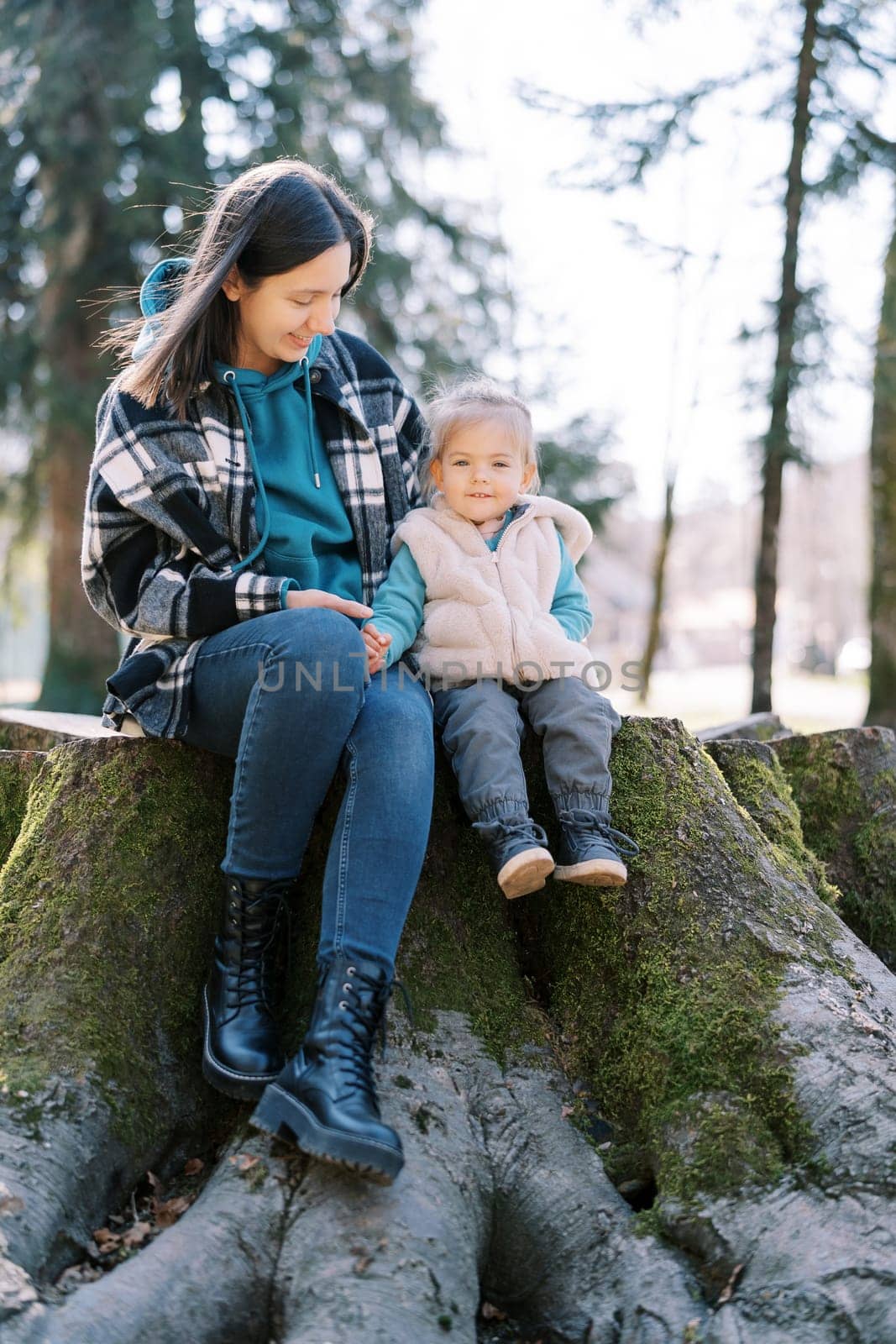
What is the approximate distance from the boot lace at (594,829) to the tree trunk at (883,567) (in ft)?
23.3

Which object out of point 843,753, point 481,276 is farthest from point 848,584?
point 843,753

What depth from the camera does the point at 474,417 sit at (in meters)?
2.77

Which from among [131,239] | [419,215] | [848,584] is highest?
[419,215]

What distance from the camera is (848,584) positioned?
5569 centimetres

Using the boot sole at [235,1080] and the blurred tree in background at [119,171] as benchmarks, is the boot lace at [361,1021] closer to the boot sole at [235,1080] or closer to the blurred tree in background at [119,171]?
the boot sole at [235,1080]

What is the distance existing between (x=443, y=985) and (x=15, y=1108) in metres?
0.86

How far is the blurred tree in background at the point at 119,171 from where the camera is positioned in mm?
8617

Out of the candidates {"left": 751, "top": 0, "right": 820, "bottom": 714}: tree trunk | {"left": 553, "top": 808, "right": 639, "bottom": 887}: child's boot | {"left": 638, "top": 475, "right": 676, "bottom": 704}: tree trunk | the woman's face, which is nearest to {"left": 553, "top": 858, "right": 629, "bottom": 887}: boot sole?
{"left": 553, "top": 808, "right": 639, "bottom": 887}: child's boot

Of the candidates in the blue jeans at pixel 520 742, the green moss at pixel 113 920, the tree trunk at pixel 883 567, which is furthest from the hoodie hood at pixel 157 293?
the tree trunk at pixel 883 567

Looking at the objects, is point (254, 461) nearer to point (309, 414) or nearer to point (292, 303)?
point (309, 414)

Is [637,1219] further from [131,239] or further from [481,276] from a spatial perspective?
[481,276]

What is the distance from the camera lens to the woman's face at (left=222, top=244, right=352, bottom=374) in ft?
7.97

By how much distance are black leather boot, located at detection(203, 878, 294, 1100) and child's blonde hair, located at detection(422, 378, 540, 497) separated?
3.98 feet

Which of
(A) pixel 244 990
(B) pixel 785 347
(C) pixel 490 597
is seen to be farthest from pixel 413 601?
(B) pixel 785 347
